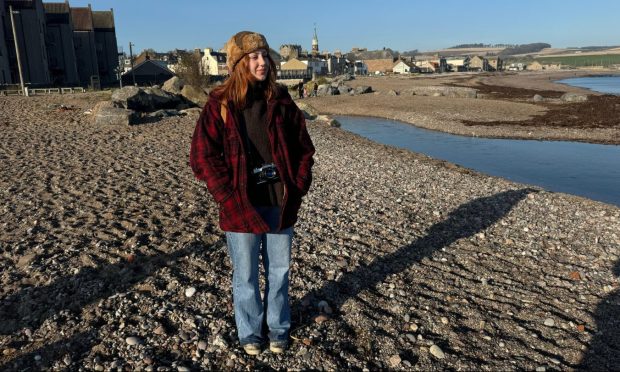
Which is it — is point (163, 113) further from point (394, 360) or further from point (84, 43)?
point (84, 43)

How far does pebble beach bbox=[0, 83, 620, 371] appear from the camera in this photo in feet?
14.3

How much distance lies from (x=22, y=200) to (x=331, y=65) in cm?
11824

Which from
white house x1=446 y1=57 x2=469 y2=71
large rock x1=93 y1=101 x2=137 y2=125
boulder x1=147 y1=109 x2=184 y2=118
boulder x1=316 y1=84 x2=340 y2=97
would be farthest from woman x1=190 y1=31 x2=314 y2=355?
white house x1=446 y1=57 x2=469 y2=71

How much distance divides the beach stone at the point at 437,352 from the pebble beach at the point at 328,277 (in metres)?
0.01

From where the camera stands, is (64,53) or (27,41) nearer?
(27,41)

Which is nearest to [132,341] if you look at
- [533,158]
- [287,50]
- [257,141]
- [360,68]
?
[257,141]

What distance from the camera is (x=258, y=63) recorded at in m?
3.59

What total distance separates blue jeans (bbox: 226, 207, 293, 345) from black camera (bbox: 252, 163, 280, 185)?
0.80ft

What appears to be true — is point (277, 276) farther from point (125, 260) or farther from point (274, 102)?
point (125, 260)

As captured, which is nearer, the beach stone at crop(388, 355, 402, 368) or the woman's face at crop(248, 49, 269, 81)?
the woman's face at crop(248, 49, 269, 81)

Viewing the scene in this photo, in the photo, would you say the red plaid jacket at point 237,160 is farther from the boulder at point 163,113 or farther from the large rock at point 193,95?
the large rock at point 193,95

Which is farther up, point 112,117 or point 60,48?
point 60,48

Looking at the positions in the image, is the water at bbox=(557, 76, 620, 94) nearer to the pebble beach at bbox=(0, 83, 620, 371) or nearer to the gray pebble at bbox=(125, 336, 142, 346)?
the pebble beach at bbox=(0, 83, 620, 371)

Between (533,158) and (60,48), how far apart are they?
158 feet
